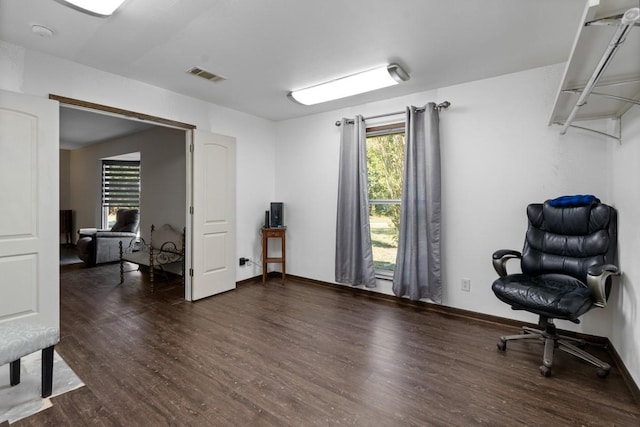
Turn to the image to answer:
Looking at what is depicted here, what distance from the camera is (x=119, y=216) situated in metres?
6.27

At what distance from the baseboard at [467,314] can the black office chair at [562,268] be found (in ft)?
0.56

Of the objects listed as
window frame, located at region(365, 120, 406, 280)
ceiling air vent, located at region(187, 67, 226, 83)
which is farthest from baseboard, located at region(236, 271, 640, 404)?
ceiling air vent, located at region(187, 67, 226, 83)

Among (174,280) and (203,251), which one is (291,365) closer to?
(203,251)

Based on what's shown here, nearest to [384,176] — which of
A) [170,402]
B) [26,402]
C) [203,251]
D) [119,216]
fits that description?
[203,251]

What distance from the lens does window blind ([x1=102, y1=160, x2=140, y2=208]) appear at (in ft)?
23.4

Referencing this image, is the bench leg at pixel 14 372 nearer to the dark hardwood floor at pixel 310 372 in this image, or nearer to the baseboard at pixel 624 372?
the dark hardwood floor at pixel 310 372

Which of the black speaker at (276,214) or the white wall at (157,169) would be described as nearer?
the black speaker at (276,214)

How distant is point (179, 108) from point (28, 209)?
1768 mm

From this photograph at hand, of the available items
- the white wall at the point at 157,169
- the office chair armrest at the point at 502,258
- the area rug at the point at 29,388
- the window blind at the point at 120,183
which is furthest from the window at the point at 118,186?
the office chair armrest at the point at 502,258

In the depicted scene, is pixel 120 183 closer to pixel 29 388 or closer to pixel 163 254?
pixel 163 254

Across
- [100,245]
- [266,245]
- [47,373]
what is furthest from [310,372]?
[100,245]

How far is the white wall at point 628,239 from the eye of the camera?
1.90 metres

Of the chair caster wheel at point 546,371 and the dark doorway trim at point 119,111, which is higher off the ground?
the dark doorway trim at point 119,111

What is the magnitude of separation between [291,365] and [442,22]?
266 centimetres
